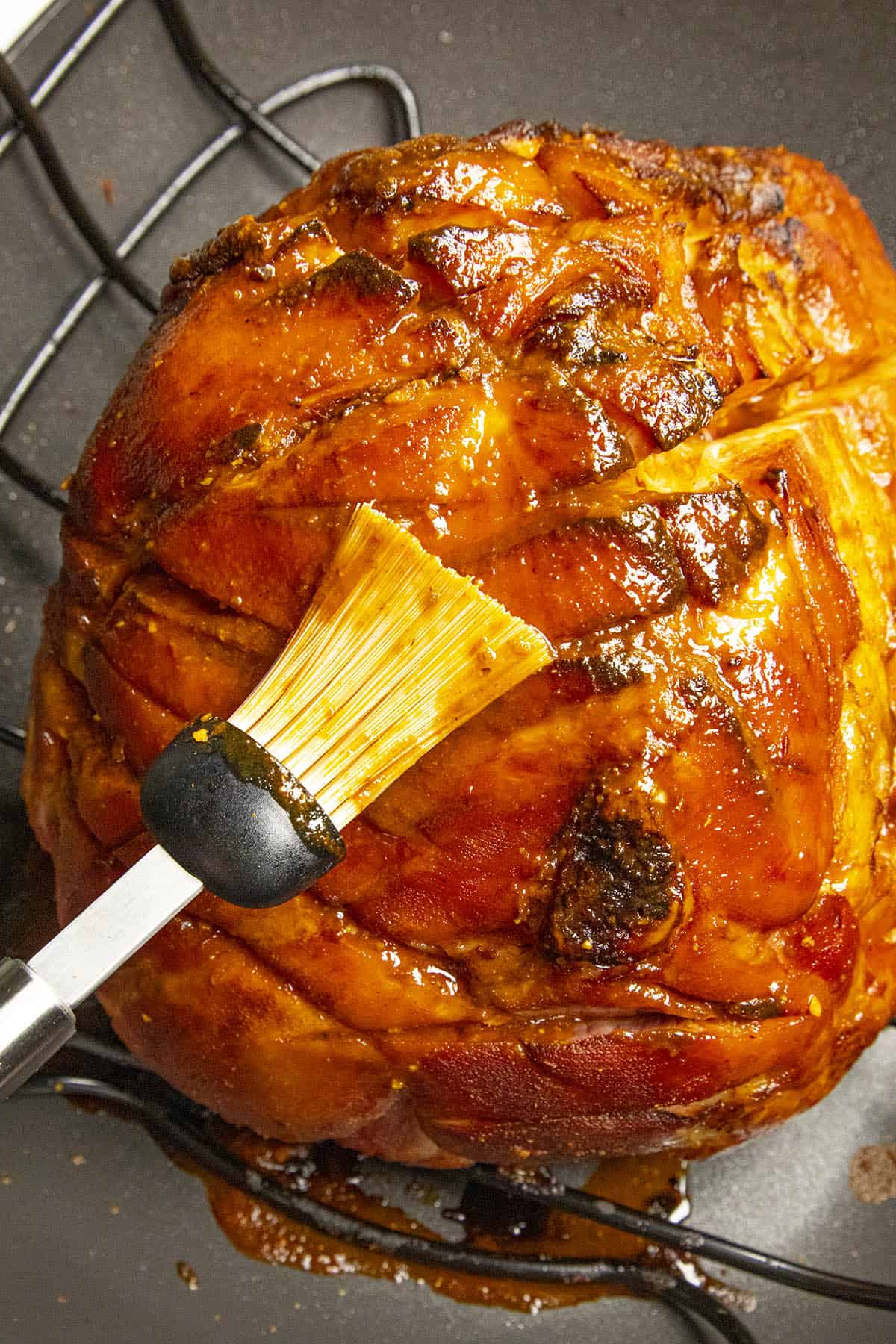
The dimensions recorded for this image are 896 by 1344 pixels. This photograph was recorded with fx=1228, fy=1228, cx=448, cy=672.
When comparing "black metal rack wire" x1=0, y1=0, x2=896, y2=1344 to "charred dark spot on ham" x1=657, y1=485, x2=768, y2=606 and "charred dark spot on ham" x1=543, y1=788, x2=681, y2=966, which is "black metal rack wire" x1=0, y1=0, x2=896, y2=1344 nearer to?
"charred dark spot on ham" x1=543, y1=788, x2=681, y2=966

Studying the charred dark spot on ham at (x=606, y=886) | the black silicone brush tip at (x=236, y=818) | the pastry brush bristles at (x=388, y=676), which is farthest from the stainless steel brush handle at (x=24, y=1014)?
the charred dark spot on ham at (x=606, y=886)

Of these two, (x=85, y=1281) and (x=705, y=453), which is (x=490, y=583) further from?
(x=85, y=1281)

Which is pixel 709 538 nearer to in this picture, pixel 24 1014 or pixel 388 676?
pixel 388 676

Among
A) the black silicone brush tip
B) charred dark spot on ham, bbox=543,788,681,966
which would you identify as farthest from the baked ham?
the black silicone brush tip

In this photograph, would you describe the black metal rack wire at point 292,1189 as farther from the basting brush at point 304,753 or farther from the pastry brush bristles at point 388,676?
the pastry brush bristles at point 388,676

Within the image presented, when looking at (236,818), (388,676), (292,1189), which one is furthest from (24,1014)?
(292,1189)
